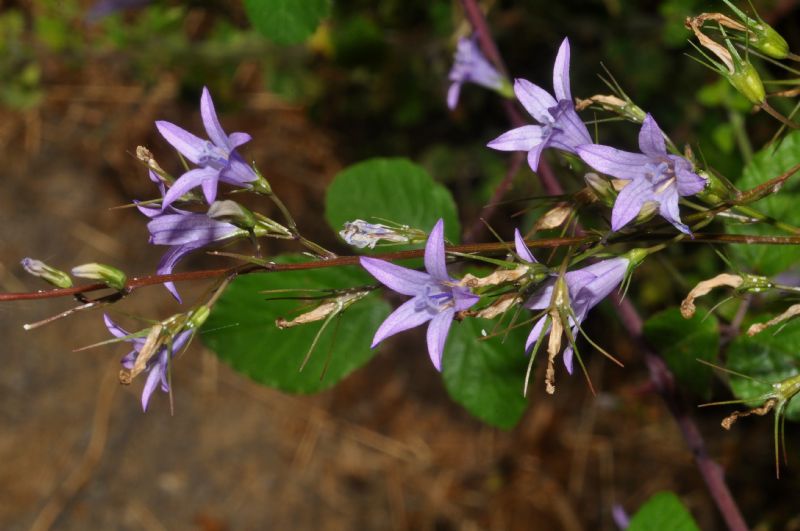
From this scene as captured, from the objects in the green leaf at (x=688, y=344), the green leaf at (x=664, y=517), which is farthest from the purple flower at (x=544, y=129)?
the green leaf at (x=664, y=517)

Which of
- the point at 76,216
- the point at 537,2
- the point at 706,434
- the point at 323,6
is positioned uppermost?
the point at 323,6

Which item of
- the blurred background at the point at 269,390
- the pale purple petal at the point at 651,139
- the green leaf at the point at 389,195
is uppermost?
the pale purple petal at the point at 651,139

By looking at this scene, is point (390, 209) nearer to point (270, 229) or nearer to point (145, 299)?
point (270, 229)

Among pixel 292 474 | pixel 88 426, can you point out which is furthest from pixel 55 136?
pixel 292 474

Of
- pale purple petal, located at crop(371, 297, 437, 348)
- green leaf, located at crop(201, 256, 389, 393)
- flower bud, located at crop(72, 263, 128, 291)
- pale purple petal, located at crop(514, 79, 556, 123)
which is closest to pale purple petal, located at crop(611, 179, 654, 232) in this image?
pale purple petal, located at crop(514, 79, 556, 123)

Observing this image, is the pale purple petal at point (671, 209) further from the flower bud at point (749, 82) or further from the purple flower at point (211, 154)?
the purple flower at point (211, 154)

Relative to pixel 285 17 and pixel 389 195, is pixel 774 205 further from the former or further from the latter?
pixel 285 17
